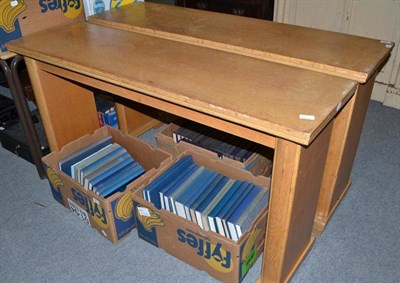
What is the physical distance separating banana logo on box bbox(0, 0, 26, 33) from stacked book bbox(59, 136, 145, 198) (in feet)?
2.15

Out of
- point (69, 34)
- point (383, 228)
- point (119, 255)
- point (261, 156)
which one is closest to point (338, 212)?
point (383, 228)

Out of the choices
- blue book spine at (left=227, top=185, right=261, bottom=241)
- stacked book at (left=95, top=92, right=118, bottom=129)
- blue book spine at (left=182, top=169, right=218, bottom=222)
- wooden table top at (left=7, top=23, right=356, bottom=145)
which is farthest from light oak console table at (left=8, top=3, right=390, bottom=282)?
stacked book at (left=95, top=92, right=118, bottom=129)

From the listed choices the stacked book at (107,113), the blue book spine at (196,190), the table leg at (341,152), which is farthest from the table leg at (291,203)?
the stacked book at (107,113)

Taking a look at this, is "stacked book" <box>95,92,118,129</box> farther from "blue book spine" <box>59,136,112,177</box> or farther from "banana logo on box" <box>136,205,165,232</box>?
"banana logo on box" <box>136,205,165,232</box>

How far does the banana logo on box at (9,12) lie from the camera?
1.73 metres

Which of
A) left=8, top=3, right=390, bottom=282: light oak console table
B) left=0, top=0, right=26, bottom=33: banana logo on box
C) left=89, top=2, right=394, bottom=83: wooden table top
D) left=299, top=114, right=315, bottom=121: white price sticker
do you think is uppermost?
left=0, top=0, right=26, bottom=33: banana logo on box

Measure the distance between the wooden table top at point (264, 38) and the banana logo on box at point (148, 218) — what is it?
729 millimetres

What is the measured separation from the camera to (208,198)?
163 centimetres

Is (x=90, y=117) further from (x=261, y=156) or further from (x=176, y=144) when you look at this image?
(x=261, y=156)

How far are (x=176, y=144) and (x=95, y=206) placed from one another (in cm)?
54

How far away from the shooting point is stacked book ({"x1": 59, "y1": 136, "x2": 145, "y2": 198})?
1759 mm

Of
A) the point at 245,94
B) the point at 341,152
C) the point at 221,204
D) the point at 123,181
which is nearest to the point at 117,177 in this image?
the point at 123,181

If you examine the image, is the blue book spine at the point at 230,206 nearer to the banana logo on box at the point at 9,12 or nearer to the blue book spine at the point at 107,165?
the blue book spine at the point at 107,165

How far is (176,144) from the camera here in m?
2.01
